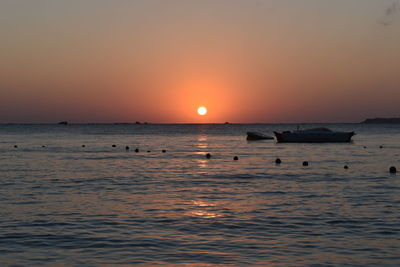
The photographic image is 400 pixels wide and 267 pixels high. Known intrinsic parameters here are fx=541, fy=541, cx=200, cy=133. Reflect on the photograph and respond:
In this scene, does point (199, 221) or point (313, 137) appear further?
point (313, 137)

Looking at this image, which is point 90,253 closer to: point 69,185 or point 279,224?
point 279,224

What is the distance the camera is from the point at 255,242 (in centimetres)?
1642

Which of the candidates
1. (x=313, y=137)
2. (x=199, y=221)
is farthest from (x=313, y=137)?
(x=199, y=221)

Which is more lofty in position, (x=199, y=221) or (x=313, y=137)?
(x=313, y=137)

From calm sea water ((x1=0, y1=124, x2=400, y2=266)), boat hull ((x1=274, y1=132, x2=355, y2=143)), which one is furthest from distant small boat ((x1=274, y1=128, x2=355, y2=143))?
calm sea water ((x1=0, y1=124, x2=400, y2=266))

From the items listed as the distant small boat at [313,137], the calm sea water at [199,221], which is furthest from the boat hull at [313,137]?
the calm sea water at [199,221]

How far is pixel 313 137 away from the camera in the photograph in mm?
90062

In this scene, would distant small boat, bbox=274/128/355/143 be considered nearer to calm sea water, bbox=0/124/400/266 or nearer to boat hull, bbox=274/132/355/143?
boat hull, bbox=274/132/355/143

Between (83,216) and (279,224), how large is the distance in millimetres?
7480

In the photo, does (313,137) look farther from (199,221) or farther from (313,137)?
(199,221)

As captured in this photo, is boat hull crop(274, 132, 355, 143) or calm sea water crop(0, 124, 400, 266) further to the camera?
boat hull crop(274, 132, 355, 143)

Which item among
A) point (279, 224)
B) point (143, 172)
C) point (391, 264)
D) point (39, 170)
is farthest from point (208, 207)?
point (39, 170)

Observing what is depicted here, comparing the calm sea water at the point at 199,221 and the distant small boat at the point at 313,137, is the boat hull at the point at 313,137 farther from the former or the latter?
the calm sea water at the point at 199,221

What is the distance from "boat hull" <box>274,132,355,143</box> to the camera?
90.2 meters
